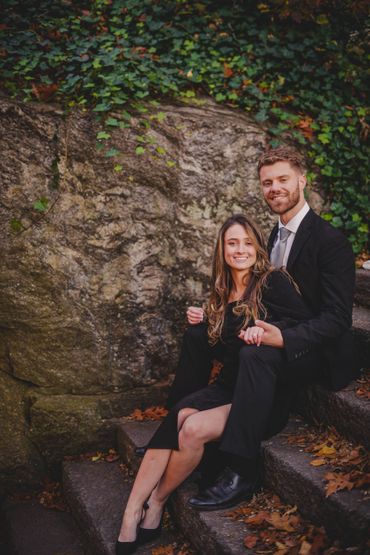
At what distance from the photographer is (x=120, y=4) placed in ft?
18.3

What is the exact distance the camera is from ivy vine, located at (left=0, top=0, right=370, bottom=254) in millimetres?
4738

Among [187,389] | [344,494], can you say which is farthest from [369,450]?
[187,389]

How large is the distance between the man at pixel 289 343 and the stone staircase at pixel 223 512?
0.45 ft

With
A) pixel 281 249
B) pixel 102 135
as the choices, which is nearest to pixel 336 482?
pixel 281 249

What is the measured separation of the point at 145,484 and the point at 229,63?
4.26m

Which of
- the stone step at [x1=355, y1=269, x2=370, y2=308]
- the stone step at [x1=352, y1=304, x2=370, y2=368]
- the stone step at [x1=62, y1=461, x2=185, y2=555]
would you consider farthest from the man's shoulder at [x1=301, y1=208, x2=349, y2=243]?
the stone step at [x1=62, y1=461, x2=185, y2=555]

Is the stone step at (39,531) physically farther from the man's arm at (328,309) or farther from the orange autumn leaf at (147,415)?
the man's arm at (328,309)

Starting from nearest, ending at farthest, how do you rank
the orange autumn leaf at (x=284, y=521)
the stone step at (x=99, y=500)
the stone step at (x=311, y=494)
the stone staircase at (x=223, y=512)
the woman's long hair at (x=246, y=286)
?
the stone step at (x=311, y=494) < the stone staircase at (x=223, y=512) < the orange autumn leaf at (x=284, y=521) < the stone step at (x=99, y=500) < the woman's long hair at (x=246, y=286)

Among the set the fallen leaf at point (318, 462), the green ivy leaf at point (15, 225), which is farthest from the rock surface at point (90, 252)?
the fallen leaf at point (318, 462)

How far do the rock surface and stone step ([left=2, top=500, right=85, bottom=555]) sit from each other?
0.40 m

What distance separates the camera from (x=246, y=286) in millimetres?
3475

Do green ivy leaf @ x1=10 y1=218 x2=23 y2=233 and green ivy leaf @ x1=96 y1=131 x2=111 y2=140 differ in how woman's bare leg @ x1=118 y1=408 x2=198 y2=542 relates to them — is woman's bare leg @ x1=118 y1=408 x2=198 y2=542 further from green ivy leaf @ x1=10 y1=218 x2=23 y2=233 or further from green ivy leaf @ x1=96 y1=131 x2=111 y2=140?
green ivy leaf @ x1=96 y1=131 x2=111 y2=140

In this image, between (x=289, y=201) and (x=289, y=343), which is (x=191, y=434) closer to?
(x=289, y=343)

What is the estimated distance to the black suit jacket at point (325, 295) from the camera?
3.13 meters
